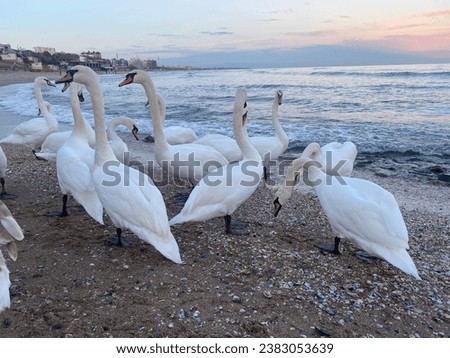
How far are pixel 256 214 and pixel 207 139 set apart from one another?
2.65m

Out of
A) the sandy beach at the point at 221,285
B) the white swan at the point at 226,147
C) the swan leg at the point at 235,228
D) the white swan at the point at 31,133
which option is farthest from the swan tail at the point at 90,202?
the white swan at the point at 31,133

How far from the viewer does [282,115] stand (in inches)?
826

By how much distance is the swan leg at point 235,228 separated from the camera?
598cm

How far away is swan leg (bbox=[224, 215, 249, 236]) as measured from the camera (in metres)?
5.98

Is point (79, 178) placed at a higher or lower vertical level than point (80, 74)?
lower

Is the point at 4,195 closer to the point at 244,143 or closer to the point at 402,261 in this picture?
the point at 244,143

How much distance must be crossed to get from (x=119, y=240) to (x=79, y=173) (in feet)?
4.07

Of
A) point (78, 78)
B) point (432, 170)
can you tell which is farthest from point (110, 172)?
point (432, 170)

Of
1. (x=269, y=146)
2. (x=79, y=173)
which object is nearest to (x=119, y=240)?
(x=79, y=173)

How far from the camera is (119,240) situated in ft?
17.9

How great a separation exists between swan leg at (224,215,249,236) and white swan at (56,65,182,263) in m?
1.11

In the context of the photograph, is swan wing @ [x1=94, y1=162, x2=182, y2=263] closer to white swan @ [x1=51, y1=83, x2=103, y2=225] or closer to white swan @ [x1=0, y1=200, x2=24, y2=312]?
white swan @ [x1=51, y1=83, x2=103, y2=225]

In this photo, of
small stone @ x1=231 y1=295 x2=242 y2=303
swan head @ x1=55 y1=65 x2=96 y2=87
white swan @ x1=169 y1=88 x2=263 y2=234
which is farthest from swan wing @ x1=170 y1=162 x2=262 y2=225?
swan head @ x1=55 y1=65 x2=96 y2=87

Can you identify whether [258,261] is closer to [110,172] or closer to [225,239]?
[225,239]
